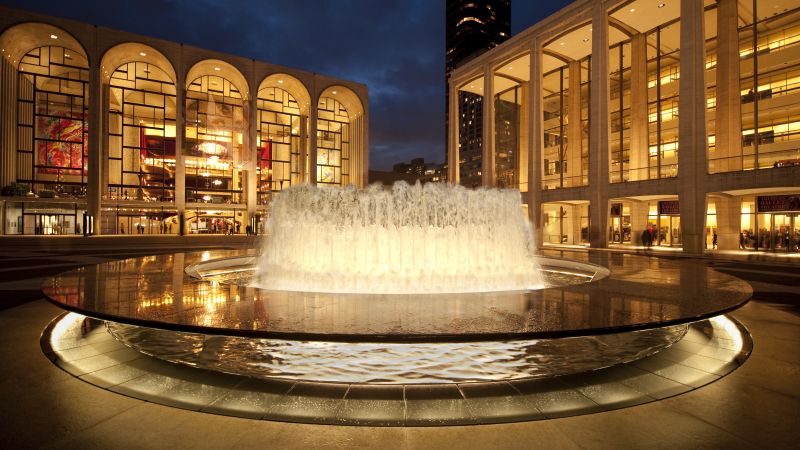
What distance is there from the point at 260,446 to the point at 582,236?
40.0m

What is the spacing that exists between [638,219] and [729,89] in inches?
417

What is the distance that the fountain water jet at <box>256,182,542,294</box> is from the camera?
8.39 m

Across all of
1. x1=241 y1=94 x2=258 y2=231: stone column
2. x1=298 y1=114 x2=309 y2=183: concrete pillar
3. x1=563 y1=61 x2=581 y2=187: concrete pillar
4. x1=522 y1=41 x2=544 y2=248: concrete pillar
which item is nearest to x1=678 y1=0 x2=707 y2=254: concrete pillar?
x1=522 y1=41 x2=544 y2=248: concrete pillar

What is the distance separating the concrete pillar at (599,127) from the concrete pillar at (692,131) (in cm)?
517

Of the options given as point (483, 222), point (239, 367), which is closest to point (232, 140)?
point (483, 222)

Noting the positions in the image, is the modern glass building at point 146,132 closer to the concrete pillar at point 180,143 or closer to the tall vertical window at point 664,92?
the concrete pillar at point 180,143

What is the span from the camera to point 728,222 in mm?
27266

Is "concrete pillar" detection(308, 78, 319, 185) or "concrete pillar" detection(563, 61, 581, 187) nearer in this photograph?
"concrete pillar" detection(563, 61, 581, 187)

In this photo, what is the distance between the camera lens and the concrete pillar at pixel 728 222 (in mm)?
26844

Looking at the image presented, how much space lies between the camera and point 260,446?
308 centimetres

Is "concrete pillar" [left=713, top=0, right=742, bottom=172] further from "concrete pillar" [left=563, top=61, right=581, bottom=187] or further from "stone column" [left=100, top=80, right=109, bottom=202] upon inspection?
"stone column" [left=100, top=80, right=109, bottom=202]

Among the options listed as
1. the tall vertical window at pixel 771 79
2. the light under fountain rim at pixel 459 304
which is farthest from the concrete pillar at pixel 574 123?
the light under fountain rim at pixel 459 304

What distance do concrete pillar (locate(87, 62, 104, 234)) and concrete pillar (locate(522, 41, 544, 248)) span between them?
40.0m

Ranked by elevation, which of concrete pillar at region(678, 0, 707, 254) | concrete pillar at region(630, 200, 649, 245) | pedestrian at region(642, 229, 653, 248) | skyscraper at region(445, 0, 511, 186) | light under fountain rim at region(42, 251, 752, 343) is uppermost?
skyscraper at region(445, 0, 511, 186)
